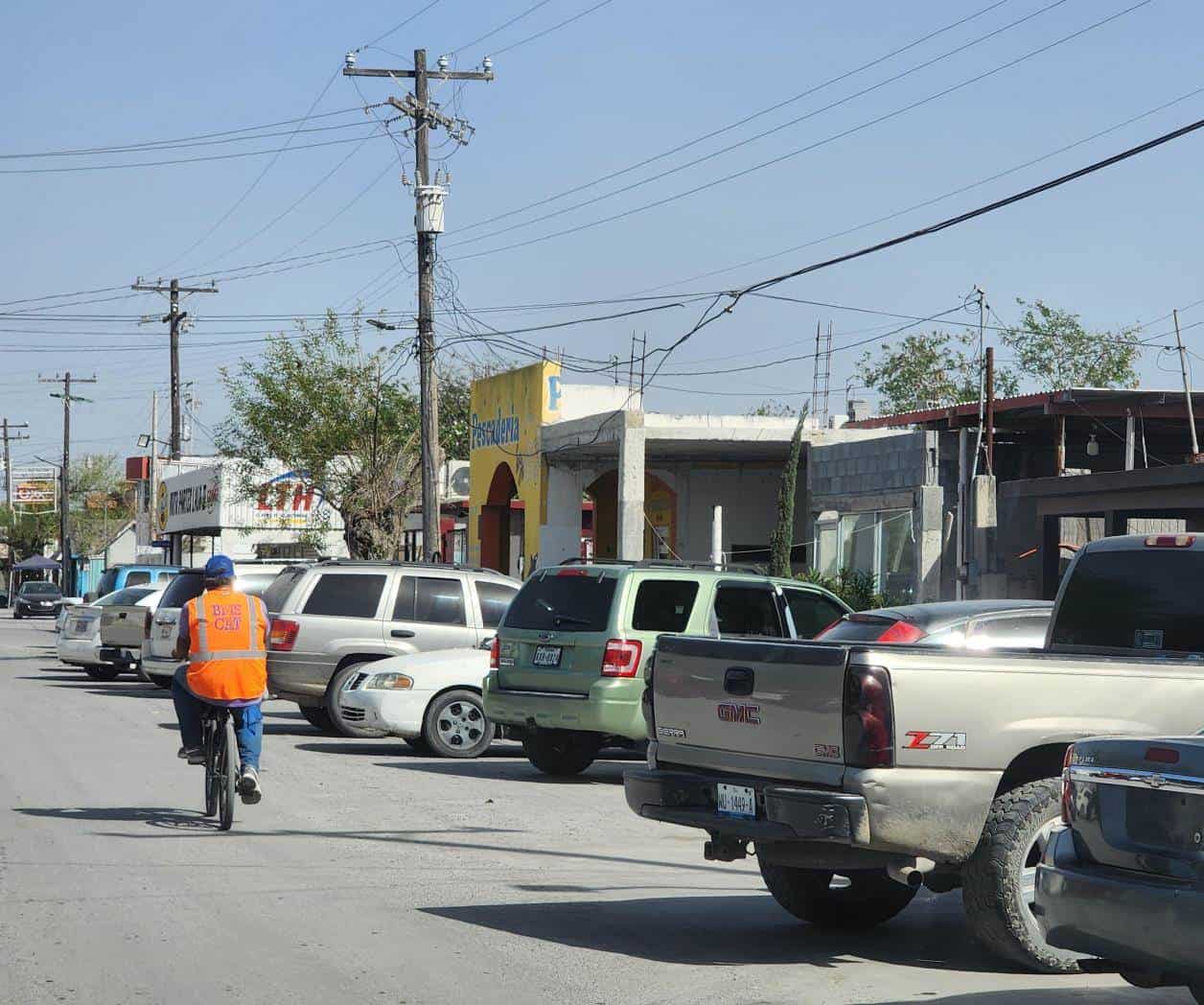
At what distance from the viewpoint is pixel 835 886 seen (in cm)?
900

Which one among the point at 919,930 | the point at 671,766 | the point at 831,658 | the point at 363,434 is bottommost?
the point at 919,930

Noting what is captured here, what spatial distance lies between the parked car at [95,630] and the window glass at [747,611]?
14.8 meters

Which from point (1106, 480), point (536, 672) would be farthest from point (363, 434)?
point (536, 672)

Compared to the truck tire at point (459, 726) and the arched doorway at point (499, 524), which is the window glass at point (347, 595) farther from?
the arched doorway at point (499, 524)

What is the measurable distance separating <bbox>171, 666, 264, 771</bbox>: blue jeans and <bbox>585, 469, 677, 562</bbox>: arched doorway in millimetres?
25253

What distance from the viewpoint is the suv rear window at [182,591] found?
23812 mm

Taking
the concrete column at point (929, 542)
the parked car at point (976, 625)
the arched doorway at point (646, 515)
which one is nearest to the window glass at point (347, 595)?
the parked car at point (976, 625)

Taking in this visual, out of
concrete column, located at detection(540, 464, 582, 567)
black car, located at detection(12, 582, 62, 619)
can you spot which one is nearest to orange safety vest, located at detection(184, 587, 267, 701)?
concrete column, located at detection(540, 464, 582, 567)

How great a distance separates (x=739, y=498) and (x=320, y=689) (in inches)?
850

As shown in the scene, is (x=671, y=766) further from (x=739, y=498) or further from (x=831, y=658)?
(x=739, y=498)

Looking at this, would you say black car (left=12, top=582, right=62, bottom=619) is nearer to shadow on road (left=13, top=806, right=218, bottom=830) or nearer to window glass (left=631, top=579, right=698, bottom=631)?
window glass (left=631, top=579, right=698, bottom=631)

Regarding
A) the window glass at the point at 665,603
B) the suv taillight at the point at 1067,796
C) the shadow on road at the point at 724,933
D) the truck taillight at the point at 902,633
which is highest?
the window glass at the point at 665,603

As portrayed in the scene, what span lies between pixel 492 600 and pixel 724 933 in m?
11.4

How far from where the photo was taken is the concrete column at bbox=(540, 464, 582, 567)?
119ft
